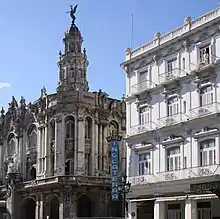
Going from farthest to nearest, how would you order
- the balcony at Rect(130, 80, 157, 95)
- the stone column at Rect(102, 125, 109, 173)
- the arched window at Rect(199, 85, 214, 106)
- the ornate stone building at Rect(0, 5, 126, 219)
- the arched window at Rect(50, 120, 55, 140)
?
the stone column at Rect(102, 125, 109, 173) → the arched window at Rect(50, 120, 55, 140) → the ornate stone building at Rect(0, 5, 126, 219) → the balcony at Rect(130, 80, 157, 95) → the arched window at Rect(199, 85, 214, 106)

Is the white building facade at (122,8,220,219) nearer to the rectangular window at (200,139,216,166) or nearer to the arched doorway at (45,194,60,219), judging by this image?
the rectangular window at (200,139,216,166)

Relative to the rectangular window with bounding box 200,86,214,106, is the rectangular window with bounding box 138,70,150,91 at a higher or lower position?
higher

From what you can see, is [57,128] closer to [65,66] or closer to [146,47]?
[65,66]

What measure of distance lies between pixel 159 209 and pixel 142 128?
5.99m

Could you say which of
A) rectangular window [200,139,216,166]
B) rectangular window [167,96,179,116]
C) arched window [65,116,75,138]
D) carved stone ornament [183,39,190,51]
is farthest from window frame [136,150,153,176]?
arched window [65,116,75,138]

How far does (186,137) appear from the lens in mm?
34969

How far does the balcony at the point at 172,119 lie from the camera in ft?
116

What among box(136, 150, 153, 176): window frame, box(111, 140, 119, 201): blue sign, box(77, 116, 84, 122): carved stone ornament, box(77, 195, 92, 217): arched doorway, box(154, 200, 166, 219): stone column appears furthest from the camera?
box(77, 195, 92, 217): arched doorway

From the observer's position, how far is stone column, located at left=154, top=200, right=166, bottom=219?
36500mm

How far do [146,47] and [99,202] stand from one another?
797 inches

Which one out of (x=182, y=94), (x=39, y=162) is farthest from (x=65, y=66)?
(x=182, y=94)

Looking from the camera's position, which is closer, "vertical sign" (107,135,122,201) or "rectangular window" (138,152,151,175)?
"rectangular window" (138,152,151,175)

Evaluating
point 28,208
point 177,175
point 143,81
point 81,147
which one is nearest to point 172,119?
point 177,175

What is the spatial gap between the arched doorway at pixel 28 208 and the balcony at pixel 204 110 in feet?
97.5
